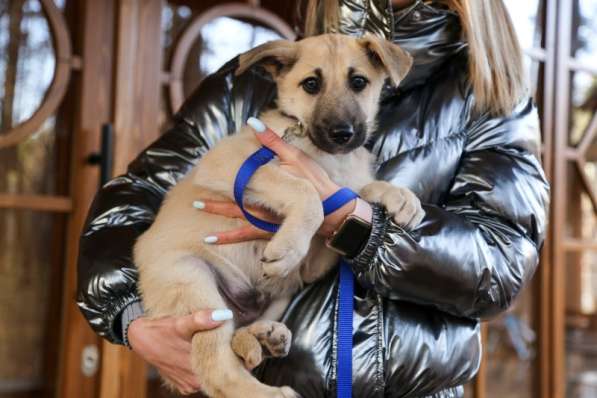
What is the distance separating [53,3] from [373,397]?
2.05 meters

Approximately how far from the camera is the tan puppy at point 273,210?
4.95ft

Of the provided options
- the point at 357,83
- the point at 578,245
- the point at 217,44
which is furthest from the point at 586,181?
the point at 357,83

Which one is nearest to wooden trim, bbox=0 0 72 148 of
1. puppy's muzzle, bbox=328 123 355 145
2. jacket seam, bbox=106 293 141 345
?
jacket seam, bbox=106 293 141 345

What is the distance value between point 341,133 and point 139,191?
621mm

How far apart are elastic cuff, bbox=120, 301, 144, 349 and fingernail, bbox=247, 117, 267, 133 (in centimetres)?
→ 54

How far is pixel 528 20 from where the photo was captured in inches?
153

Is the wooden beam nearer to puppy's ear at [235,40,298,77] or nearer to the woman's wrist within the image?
puppy's ear at [235,40,298,77]

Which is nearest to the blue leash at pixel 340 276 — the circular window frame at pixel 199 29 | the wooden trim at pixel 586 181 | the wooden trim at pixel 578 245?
the circular window frame at pixel 199 29

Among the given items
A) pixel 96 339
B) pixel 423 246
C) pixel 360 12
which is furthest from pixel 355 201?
pixel 96 339

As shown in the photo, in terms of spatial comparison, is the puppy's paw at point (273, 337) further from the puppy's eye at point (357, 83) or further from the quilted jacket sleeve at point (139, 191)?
the puppy's eye at point (357, 83)

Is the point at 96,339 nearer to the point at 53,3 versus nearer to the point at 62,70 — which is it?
the point at 62,70

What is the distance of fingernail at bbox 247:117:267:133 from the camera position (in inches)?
63.9

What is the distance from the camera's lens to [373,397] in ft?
4.91

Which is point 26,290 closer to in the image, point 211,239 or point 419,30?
point 211,239
